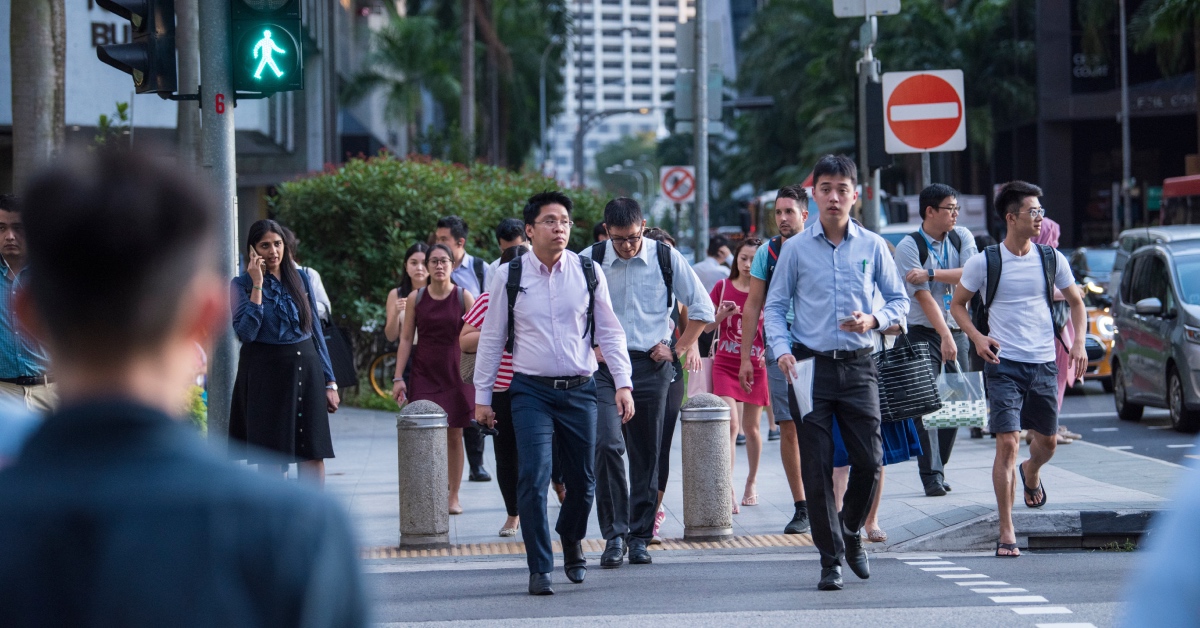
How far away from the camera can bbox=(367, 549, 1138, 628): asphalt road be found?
6.21 meters

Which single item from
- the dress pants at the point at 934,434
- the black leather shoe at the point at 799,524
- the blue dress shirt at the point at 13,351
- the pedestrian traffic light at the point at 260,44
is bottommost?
the black leather shoe at the point at 799,524

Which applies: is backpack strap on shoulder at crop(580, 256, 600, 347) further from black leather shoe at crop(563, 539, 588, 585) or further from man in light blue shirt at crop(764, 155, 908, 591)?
black leather shoe at crop(563, 539, 588, 585)

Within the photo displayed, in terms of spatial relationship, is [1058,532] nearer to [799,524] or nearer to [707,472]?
[799,524]

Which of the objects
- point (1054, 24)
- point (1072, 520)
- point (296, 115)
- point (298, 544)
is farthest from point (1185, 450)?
point (1054, 24)

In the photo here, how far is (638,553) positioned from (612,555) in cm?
18

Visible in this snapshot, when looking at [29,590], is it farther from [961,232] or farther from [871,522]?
[961,232]

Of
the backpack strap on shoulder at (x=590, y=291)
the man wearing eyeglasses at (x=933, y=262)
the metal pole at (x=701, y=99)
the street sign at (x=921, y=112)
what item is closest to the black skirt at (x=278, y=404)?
the backpack strap on shoulder at (x=590, y=291)

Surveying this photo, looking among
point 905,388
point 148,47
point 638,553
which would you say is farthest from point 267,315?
point 905,388

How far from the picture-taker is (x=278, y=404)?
776 cm

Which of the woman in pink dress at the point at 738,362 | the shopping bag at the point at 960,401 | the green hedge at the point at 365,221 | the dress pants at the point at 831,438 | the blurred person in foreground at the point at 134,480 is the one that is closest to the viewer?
the blurred person in foreground at the point at 134,480

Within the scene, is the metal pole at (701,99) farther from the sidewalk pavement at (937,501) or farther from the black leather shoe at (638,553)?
the black leather shoe at (638,553)

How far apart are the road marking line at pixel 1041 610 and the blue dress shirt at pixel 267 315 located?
391 cm

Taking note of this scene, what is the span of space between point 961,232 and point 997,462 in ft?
8.48

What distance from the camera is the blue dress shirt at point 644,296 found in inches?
314
